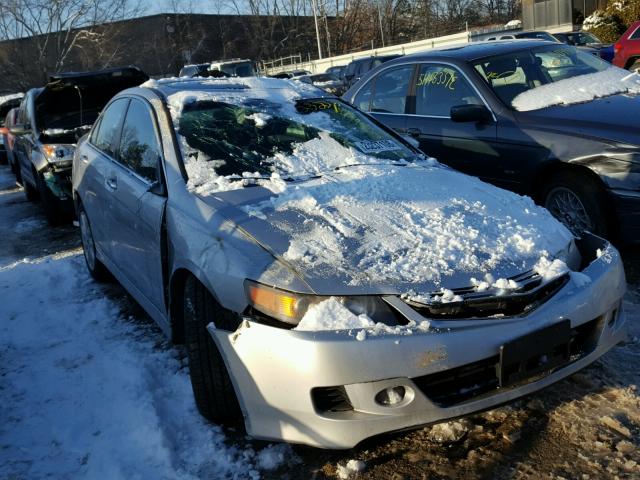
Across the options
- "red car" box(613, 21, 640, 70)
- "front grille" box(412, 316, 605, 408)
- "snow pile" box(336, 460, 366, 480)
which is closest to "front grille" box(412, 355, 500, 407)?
"front grille" box(412, 316, 605, 408)

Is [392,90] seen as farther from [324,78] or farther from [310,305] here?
[324,78]

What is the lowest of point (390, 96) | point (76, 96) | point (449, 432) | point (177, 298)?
point (449, 432)

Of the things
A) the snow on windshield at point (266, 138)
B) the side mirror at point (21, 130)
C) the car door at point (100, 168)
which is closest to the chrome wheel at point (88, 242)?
the car door at point (100, 168)

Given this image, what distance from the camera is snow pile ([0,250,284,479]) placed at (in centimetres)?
256

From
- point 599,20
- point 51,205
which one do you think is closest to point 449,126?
point 51,205

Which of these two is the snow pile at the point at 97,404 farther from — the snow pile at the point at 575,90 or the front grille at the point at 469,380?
the snow pile at the point at 575,90

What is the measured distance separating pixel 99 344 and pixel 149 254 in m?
0.87

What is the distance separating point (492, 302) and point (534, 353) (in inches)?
9.7

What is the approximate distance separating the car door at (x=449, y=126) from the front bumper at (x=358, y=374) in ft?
9.13

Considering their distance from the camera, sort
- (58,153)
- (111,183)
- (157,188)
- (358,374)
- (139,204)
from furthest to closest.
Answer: (58,153) → (111,183) → (139,204) → (157,188) → (358,374)

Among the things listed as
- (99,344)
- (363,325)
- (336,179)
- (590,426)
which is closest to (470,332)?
(363,325)

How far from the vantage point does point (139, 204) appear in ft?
11.1

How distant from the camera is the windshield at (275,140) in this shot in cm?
329

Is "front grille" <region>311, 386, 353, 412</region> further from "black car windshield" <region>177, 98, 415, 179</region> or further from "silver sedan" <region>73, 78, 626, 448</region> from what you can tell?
"black car windshield" <region>177, 98, 415, 179</region>
